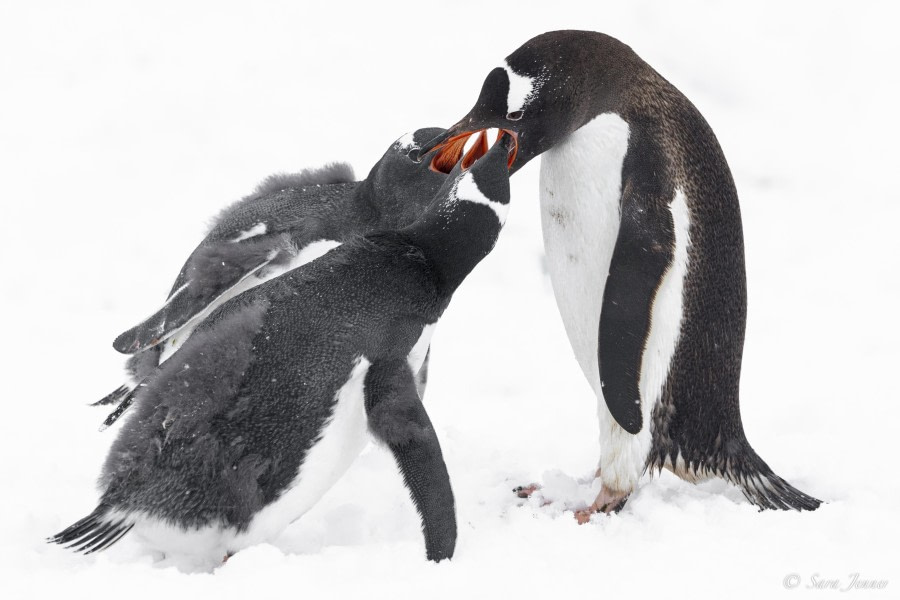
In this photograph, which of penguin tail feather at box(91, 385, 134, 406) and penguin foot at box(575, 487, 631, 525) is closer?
penguin foot at box(575, 487, 631, 525)

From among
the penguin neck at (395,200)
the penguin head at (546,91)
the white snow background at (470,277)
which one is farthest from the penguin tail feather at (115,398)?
the penguin head at (546,91)

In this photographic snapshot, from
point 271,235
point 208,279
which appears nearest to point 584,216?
point 271,235

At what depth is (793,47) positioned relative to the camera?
6.69 meters

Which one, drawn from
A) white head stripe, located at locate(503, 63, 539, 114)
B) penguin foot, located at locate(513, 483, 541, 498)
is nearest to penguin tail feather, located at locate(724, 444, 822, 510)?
penguin foot, located at locate(513, 483, 541, 498)

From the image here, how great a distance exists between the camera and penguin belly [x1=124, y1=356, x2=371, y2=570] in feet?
7.22

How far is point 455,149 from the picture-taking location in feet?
9.52

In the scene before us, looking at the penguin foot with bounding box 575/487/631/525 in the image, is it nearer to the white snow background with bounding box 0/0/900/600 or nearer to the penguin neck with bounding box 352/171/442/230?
the white snow background with bounding box 0/0/900/600

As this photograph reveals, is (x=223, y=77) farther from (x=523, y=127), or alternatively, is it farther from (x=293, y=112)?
(x=523, y=127)

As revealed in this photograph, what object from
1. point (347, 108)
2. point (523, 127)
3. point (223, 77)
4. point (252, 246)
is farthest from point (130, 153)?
point (523, 127)

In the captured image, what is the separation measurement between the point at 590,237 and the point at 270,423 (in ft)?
3.04

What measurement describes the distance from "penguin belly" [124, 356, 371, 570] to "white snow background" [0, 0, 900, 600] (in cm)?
9

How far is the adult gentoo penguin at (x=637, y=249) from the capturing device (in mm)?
2420

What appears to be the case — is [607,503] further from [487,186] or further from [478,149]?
[478,149]

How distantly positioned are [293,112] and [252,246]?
132 inches
